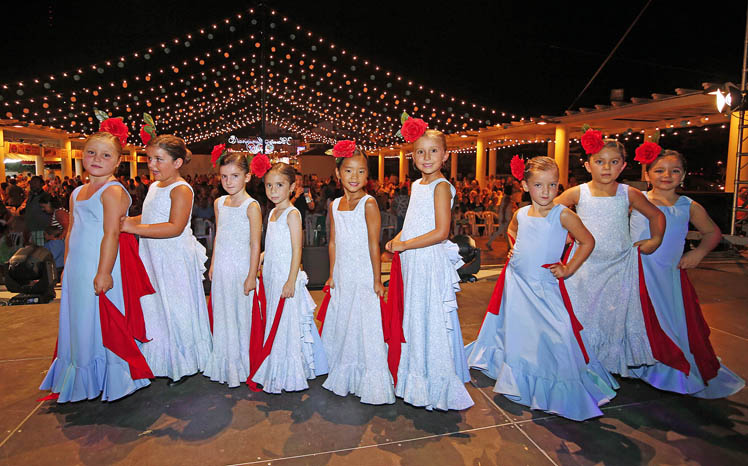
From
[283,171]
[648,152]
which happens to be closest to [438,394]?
[283,171]

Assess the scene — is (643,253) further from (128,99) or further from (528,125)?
(528,125)

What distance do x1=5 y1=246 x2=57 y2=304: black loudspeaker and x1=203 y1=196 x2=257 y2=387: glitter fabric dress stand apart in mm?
3404

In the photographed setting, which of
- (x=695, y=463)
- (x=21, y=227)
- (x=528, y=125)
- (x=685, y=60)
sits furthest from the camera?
(x=528, y=125)

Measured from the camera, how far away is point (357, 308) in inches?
117

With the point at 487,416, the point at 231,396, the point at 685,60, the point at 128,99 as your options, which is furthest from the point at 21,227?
the point at 685,60

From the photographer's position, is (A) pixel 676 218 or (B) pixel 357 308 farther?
(A) pixel 676 218

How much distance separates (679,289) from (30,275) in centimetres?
649

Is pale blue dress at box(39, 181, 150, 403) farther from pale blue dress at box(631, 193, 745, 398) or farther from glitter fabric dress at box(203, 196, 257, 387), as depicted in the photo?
pale blue dress at box(631, 193, 745, 398)

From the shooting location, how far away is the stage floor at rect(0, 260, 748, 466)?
2377mm

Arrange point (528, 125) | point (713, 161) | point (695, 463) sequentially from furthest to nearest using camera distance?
point (713, 161)
point (528, 125)
point (695, 463)

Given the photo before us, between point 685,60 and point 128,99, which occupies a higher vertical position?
point 685,60

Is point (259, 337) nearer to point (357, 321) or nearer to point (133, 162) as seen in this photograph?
point (357, 321)

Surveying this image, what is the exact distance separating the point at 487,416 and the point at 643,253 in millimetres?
1626

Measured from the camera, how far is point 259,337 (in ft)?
10.2
